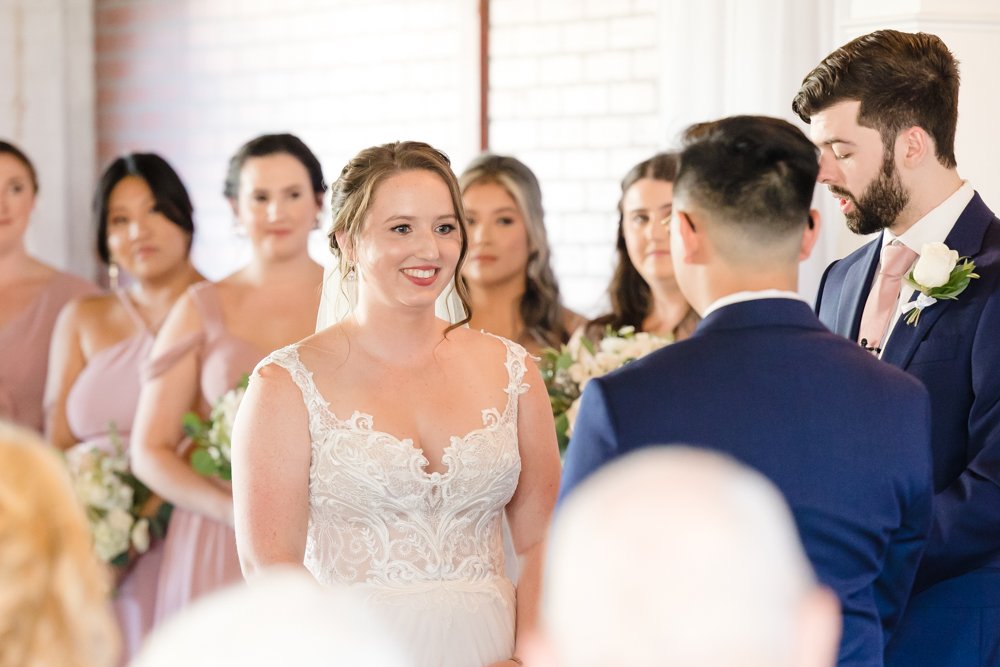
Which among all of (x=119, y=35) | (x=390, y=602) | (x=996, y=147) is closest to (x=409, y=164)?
(x=390, y=602)

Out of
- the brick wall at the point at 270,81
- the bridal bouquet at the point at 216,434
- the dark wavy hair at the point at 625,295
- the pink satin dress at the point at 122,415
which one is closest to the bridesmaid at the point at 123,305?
the pink satin dress at the point at 122,415

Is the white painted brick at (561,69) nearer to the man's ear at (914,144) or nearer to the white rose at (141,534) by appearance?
the white rose at (141,534)

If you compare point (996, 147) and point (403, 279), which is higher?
point (996, 147)

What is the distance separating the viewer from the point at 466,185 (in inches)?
173

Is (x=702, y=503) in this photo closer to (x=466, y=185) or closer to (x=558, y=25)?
(x=466, y=185)

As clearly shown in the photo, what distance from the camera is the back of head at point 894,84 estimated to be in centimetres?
262

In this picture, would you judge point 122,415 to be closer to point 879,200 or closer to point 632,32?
point 632,32

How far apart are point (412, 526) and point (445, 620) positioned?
21 cm

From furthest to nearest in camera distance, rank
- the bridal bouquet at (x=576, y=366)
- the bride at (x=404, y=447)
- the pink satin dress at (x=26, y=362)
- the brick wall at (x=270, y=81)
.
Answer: the brick wall at (x=270, y=81)
the pink satin dress at (x=26, y=362)
the bridal bouquet at (x=576, y=366)
the bride at (x=404, y=447)

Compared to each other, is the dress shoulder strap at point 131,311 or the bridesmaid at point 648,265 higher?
the bridesmaid at point 648,265

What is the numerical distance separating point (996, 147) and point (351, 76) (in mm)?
3347

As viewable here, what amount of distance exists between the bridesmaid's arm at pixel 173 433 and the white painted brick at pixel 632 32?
2.28 metres

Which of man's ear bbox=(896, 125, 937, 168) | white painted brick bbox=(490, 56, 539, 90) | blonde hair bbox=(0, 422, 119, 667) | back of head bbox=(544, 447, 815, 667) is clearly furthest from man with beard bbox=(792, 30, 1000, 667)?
white painted brick bbox=(490, 56, 539, 90)

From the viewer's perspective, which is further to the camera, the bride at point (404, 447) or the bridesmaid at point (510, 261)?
the bridesmaid at point (510, 261)
